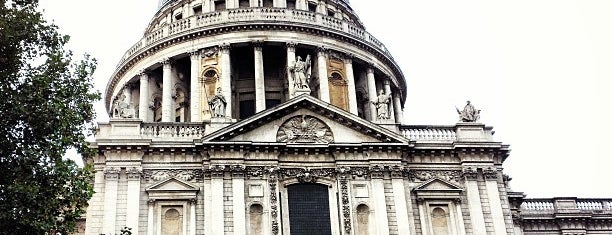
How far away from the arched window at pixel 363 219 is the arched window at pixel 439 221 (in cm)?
304

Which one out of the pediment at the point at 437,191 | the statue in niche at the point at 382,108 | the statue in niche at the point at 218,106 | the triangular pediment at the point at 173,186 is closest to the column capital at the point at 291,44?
the statue in niche at the point at 382,108

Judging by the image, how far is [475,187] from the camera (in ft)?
120

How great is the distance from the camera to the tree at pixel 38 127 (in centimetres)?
A: 2172

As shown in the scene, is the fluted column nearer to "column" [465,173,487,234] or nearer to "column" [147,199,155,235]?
"column" [147,199,155,235]

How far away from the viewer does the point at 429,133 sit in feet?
125

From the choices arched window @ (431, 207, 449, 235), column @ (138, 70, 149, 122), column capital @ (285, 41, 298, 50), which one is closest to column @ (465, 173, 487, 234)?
arched window @ (431, 207, 449, 235)

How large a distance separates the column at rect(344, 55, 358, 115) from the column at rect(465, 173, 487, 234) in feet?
40.5

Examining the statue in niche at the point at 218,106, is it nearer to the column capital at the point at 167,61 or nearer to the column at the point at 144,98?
the column at the point at 144,98

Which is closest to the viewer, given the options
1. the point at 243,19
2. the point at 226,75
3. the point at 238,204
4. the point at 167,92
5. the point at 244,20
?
the point at 238,204

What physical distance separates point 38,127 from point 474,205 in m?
20.2

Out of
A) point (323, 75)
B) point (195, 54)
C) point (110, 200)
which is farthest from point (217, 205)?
point (195, 54)

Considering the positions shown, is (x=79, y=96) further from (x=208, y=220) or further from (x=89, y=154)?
(x=208, y=220)

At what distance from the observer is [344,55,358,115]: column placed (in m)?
48.3

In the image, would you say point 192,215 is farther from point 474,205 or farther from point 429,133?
point 474,205
